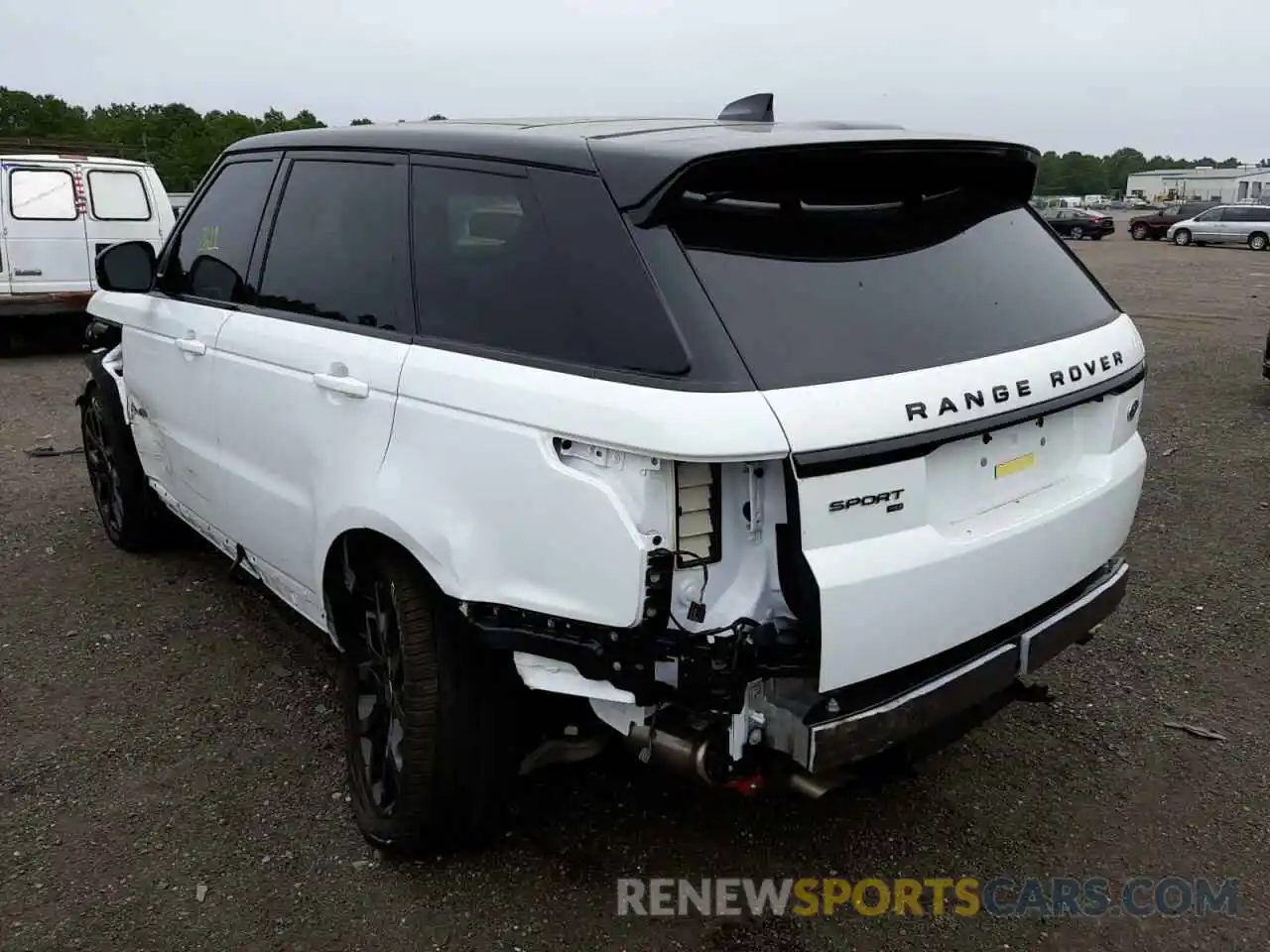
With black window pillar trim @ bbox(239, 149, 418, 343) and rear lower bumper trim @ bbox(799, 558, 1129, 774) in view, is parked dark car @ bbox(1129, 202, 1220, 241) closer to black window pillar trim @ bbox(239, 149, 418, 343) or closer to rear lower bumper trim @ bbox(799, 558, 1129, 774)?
rear lower bumper trim @ bbox(799, 558, 1129, 774)

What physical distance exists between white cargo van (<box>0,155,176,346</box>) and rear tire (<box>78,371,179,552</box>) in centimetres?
682

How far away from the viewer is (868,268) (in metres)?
2.60

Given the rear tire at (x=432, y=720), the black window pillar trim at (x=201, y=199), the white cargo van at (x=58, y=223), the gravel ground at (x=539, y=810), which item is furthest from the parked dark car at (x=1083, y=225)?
the rear tire at (x=432, y=720)

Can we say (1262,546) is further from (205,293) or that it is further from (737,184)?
(205,293)

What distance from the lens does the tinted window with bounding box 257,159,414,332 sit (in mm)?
2984

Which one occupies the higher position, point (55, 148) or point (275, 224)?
point (55, 148)

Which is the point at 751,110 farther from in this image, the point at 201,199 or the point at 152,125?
the point at 152,125

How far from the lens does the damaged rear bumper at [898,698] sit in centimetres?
229

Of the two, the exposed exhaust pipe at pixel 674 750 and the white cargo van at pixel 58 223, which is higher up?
the white cargo van at pixel 58 223

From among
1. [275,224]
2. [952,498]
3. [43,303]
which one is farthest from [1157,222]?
[952,498]

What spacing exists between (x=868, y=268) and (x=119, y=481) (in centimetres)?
406

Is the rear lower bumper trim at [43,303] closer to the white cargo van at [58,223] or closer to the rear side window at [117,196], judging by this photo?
the white cargo van at [58,223]

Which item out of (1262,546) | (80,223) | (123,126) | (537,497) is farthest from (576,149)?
(123,126)

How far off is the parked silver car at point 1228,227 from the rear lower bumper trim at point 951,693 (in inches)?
1495
